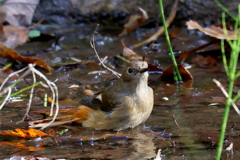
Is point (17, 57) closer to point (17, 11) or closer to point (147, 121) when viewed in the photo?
point (17, 11)

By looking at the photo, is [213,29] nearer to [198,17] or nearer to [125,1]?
[198,17]

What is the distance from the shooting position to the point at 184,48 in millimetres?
6695

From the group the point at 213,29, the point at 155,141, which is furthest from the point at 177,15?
the point at 155,141

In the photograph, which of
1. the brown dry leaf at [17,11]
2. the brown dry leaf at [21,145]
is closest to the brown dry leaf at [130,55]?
the brown dry leaf at [17,11]

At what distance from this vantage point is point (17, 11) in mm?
7109

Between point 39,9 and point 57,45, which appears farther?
point 39,9

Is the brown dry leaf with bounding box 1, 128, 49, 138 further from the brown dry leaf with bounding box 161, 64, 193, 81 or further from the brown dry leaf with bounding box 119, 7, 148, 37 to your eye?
the brown dry leaf with bounding box 119, 7, 148, 37

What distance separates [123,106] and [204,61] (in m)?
2.25

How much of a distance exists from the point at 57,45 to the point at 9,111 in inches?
117

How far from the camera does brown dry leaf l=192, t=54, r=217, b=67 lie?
5892 millimetres

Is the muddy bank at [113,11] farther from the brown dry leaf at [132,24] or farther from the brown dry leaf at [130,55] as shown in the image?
the brown dry leaf at [130,55]

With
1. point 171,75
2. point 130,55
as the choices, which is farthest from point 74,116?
point 130,55

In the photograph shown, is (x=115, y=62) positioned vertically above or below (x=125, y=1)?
below

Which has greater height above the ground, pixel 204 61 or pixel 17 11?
pixel 17 11
